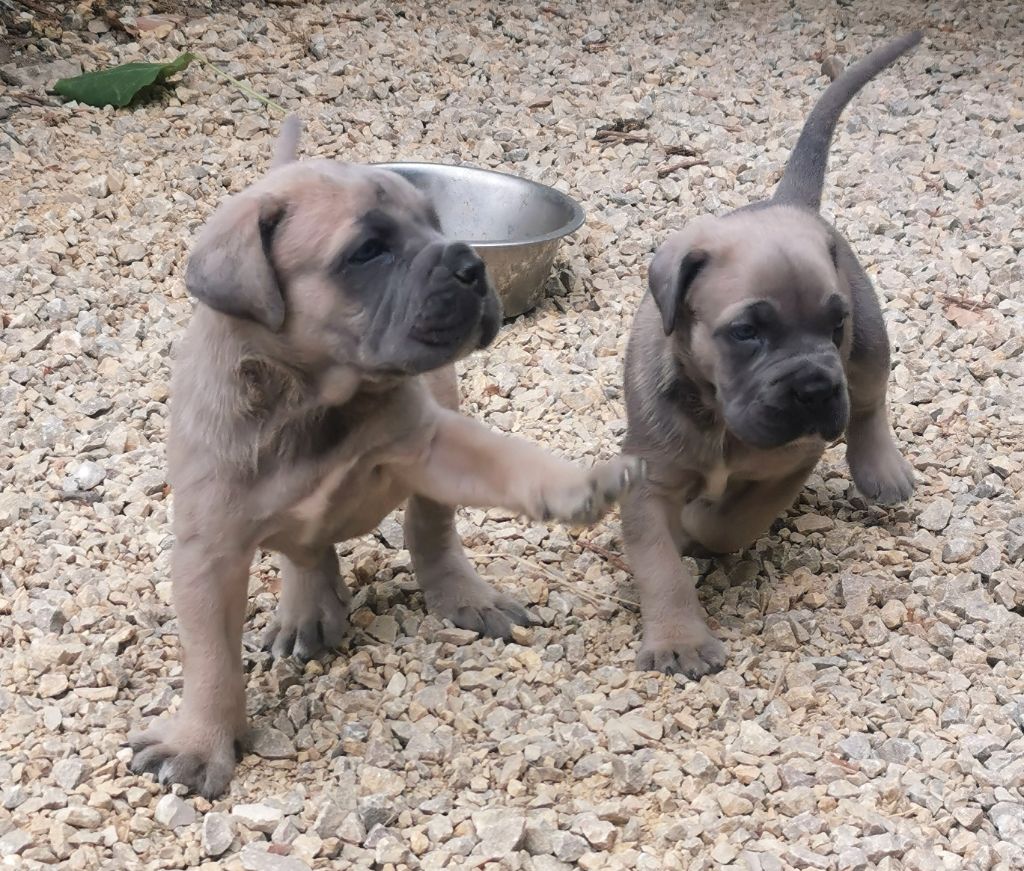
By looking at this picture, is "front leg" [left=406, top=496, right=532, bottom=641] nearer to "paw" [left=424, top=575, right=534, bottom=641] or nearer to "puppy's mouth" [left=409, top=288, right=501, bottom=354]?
"paw" [left=424, top=575, right=534, bottom=641]

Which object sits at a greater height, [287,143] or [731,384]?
[287,143]

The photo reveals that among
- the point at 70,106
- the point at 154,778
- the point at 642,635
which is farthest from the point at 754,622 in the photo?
the point at 70,106

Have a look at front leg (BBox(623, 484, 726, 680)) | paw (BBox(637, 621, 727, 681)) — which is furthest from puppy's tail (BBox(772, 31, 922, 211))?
paw (BBox(637, 621, 727, 681))

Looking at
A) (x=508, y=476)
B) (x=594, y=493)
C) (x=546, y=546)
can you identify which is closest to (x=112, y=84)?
(x=546, y=546)

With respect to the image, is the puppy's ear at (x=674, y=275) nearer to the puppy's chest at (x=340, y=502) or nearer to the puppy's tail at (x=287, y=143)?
the puppy's chest at (x=340, y=502)

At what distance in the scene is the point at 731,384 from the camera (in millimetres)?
4324

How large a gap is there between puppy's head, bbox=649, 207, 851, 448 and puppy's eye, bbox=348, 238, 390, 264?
3.73ft

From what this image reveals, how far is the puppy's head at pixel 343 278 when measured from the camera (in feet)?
11.8

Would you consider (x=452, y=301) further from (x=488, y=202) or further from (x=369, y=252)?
(x=488, y=202)

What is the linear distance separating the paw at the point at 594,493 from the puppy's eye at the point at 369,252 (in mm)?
793

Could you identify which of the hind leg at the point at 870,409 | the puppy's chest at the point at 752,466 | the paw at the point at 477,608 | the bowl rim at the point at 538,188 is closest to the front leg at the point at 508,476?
the paw at the point at 477,608

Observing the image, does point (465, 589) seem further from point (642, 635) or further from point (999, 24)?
point (999, 24)

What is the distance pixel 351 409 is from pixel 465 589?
107 centimetres

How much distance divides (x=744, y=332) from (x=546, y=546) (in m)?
1.40
